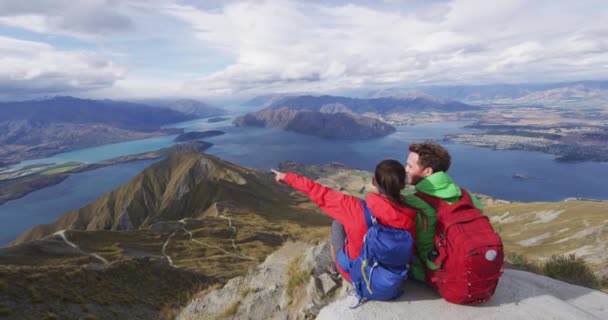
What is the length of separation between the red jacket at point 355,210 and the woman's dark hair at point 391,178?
0.15 metres

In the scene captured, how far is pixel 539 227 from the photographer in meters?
71.9

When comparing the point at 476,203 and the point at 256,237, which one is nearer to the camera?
the point at 476,203

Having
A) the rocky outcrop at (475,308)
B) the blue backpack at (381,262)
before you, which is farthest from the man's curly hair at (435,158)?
the rocky outcrop at (475,308)

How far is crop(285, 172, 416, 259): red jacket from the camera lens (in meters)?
6.48

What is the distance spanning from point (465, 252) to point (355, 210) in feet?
7.78

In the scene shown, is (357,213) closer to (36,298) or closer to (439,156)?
→ (439,156)

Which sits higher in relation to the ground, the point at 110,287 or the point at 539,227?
the point at 110,287

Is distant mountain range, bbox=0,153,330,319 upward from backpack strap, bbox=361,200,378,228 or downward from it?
downward

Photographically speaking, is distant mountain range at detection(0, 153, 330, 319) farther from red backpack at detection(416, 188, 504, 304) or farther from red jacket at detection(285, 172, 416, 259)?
red backpack at detection(416, 188, 504, 304)

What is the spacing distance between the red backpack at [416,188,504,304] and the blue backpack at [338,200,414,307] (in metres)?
0.87

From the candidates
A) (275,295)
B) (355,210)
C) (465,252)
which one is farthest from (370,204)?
(275,295)

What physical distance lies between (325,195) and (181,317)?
9.77 m

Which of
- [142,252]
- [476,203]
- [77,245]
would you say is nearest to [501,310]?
[476,203]

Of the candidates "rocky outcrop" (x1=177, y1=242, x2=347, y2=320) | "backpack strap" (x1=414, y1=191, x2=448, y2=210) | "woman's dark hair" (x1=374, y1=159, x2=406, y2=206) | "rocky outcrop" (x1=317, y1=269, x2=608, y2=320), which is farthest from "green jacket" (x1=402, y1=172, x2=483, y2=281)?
"rocky outcrop" (x1=177, y1=242, x2=347, y2=320)
